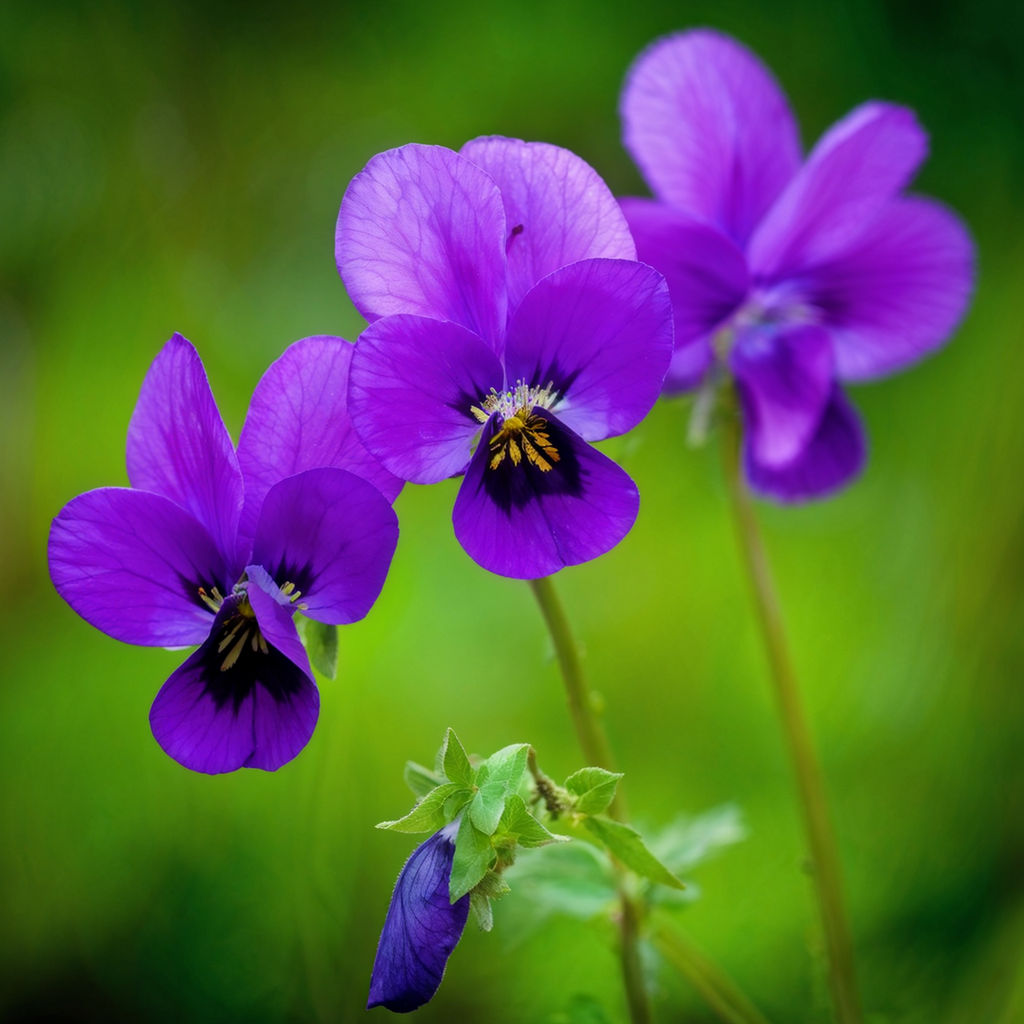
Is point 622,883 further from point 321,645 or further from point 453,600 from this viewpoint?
point 453,600

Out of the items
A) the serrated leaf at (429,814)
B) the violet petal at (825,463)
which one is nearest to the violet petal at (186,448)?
the serrated leaf at (429,814)

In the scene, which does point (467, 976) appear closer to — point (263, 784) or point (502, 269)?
point (263, 784)

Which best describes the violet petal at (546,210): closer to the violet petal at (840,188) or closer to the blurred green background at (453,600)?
the violet petal at (840,188)

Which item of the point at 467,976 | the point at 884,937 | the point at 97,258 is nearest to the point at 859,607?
the point at 884,937

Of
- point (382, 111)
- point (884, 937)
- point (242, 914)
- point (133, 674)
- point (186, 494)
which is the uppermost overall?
point (382, 111)

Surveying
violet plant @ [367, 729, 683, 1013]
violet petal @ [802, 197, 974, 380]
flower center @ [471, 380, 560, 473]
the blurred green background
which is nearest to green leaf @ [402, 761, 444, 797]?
violet plant @ [367, 729, 683, 1013]
